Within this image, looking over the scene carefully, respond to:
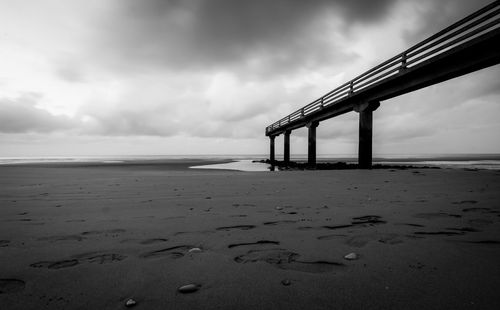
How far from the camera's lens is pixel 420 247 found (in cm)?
230

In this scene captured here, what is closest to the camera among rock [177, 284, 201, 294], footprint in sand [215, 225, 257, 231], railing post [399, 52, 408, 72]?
rock [177, 284, 201, 294]

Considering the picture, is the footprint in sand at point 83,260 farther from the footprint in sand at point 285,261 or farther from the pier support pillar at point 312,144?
the pier support pillar at point 312,144

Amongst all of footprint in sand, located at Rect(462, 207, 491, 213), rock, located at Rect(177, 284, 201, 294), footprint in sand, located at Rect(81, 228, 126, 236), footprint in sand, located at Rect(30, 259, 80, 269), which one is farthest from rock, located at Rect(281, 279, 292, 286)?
footprint in sand, located at Rect(462, 207, 491, 213)

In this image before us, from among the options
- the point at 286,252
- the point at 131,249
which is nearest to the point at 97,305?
the point at 131,249

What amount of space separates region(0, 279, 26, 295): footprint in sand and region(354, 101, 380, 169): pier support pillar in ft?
46.4

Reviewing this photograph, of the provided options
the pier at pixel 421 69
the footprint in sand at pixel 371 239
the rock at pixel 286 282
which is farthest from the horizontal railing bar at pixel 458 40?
the rock at pixel 286 282

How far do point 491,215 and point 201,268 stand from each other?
11.8ft

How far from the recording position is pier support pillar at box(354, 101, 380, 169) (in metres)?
13.9

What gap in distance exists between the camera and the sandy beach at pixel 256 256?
155 centimetres

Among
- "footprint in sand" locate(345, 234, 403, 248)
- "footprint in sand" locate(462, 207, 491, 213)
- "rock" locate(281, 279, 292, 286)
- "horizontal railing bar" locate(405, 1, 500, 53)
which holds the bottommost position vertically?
"rock" locate(281, 279, 292, 286)

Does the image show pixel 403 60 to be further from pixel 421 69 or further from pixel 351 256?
pixel 351 256

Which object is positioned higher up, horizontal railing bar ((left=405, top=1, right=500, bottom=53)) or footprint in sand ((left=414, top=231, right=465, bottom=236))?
horizontal railing bar ((left=405, top=1, right=500, bottom=53))

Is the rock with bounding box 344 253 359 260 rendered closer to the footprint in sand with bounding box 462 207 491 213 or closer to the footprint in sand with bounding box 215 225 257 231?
the footprint in sand with bounding box 215 225 257 231

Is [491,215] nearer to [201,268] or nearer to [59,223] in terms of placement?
[201,268]
